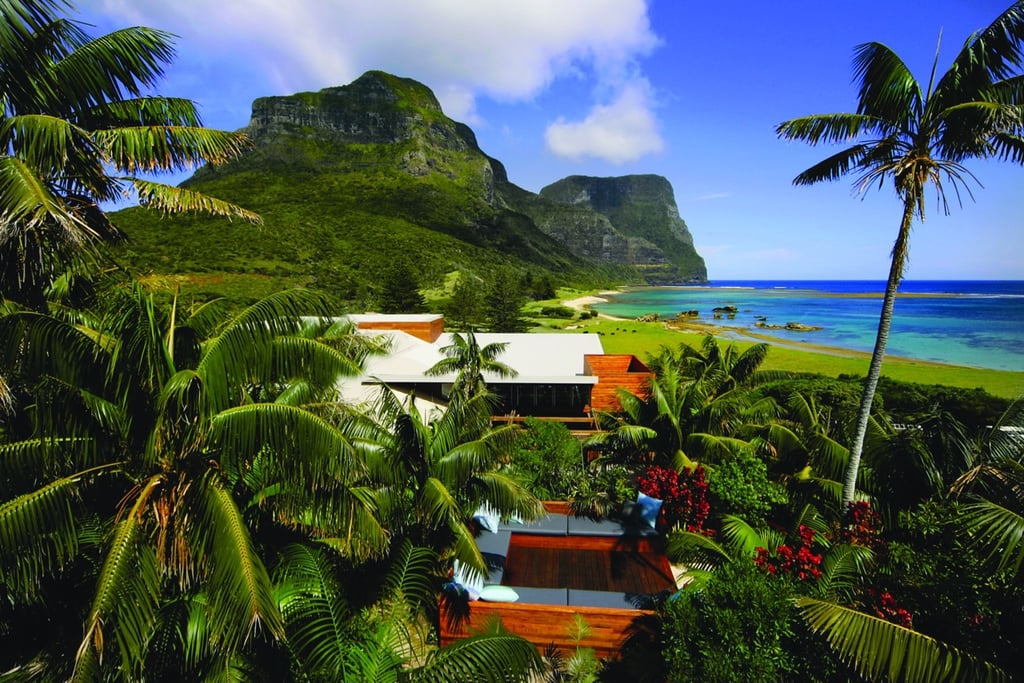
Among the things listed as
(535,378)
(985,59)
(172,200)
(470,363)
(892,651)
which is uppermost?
(985,59)

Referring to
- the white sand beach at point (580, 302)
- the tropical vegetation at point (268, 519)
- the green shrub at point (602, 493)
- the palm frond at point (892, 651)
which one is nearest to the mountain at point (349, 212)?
the tropical vegetation at point (268, 519)

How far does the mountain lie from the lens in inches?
1880

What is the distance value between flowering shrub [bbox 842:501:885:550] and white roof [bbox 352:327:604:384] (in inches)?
303

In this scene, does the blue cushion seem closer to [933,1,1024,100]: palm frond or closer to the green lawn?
[933,1,1024,100]: palm frond

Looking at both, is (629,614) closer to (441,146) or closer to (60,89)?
(60,89)

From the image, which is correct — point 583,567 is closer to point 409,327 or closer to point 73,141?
point 73,141

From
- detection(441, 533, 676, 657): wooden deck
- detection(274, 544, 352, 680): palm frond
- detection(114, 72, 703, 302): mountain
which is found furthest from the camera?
detection(114, 72, 703, 302): mountain

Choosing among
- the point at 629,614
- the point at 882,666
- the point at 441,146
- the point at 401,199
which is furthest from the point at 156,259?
the point at 441,146

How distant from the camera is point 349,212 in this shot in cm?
6975

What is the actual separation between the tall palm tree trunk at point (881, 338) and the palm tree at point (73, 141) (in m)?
9.37

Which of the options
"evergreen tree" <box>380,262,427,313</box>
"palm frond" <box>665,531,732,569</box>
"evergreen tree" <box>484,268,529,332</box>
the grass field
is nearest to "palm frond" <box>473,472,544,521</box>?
"palm frond" <box>665,531,732,569</box>

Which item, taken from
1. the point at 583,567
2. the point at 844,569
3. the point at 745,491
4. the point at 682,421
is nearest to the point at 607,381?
the point at 682,421

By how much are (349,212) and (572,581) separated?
7050 cm

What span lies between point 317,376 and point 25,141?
347cm
